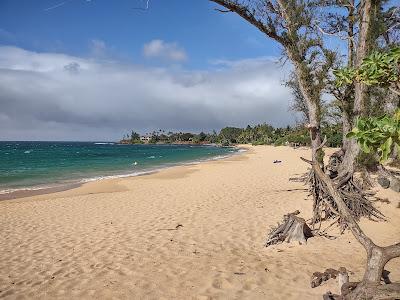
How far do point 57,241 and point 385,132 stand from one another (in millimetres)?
9337

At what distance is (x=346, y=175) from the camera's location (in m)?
9.39

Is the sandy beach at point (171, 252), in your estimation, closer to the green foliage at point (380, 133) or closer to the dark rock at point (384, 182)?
the dark rock at point (384, 182)

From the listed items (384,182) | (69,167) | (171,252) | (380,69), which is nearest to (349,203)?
(384,182)

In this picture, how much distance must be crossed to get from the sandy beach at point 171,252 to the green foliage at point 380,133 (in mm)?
4234

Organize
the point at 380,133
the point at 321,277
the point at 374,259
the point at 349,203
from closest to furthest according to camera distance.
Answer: the point at 380,133
the point at 374,259
the point at 321,277
the point at 349,203

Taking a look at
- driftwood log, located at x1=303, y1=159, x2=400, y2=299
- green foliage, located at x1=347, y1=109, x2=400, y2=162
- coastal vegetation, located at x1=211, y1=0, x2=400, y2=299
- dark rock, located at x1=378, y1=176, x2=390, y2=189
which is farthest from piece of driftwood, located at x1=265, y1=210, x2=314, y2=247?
green foliage, located at x1=347, y1=109, x2=400, y2=162

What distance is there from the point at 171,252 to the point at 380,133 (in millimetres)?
6805

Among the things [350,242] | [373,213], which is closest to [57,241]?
[350,242]

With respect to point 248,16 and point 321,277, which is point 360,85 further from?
point 321,277

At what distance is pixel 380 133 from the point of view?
91.2 inches

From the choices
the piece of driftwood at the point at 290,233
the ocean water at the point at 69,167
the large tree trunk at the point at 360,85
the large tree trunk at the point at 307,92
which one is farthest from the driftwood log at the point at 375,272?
the ocean water at the point at 69,167

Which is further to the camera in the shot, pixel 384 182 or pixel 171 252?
pixel 384 182

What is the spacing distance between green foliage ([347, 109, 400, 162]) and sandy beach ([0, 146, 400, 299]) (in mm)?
4234

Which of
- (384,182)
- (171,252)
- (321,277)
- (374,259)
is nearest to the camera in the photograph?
(374,259)
